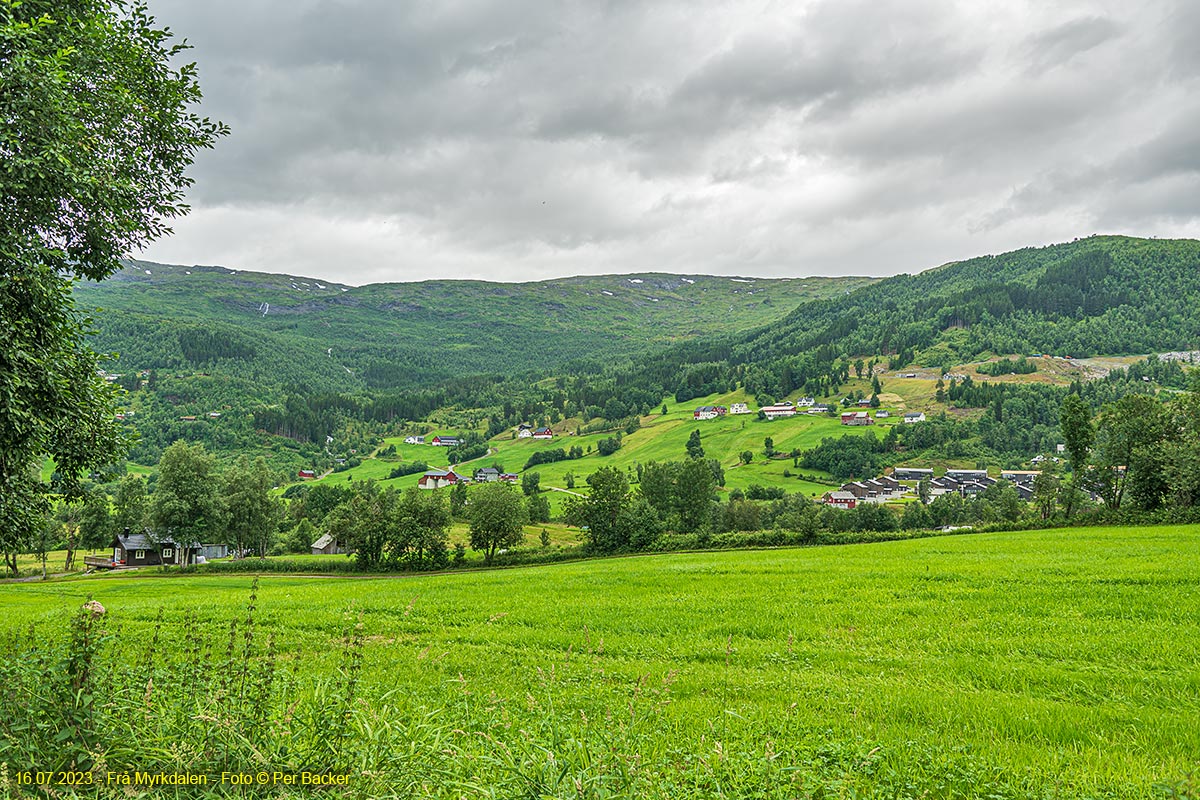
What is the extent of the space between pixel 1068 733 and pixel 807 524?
46301 mm

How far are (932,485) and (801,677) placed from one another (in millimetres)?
151266

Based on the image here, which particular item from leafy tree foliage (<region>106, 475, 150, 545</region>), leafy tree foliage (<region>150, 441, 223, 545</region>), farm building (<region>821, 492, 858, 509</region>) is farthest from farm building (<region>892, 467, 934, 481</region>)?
leafy tree foliage (<region>106, 475, 150, 545</region>)

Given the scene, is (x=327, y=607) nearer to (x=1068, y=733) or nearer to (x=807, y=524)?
(x=1068, y=733)

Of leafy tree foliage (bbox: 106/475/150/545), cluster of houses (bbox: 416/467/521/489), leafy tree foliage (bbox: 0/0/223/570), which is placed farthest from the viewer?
cluster of houses (bbox: 416/467/521/489)

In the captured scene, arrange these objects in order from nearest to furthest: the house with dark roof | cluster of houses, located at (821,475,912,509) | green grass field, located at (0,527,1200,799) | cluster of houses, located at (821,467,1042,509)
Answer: green grass field, located at (0,527,1200,799) → the house with dark roof → cluster of houses, located at (821,475,912,509) → cluster of houses, located at (821,467,1042,509)

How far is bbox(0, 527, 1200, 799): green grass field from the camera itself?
5633 mm

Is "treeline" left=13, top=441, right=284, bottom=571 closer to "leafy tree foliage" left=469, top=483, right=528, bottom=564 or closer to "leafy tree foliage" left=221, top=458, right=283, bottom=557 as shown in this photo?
"leafy tree foliage" left=221, top=458, right=283, bottom=557

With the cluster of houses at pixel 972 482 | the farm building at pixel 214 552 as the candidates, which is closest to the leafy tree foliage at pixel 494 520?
the farm building at pixel 214 552

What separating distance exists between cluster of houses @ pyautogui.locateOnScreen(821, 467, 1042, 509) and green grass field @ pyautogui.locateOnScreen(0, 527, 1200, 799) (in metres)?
116

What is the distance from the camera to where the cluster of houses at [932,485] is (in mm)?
131250

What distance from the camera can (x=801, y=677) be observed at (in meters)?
10.2

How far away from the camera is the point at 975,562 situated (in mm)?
24484

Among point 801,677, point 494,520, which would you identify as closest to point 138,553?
point 494,520

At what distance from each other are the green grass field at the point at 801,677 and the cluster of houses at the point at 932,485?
116m
